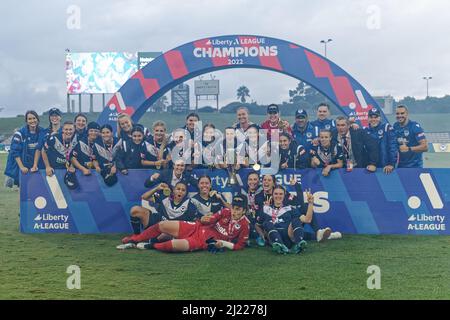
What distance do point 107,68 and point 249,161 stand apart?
37249mm

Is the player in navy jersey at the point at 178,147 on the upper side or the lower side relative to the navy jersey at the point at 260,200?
upper

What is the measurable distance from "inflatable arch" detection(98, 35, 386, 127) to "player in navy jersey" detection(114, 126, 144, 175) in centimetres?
166

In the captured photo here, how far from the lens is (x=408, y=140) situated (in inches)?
305

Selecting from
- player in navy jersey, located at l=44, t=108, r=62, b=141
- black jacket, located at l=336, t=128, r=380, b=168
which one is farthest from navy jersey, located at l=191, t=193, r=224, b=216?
player in navy jersey, located at l=44, t=108, r=62, b=141

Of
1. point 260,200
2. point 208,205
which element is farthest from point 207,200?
point 260,200

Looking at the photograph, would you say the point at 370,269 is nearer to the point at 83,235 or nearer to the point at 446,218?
the point at 446,218

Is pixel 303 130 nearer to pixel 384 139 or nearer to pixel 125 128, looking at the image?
pixel 384 139

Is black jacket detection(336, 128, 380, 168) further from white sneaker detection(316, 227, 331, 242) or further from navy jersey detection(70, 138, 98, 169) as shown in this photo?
navy jersey detection(70, 138, 98, 169)

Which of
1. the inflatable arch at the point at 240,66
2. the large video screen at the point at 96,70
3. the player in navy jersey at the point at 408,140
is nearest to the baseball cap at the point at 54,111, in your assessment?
the inflatable arch at the point at 240,66

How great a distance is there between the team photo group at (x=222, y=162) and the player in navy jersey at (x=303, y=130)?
0.02 m

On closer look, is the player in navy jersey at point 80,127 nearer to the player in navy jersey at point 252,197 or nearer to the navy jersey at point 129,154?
the navy jersey at point 129,154

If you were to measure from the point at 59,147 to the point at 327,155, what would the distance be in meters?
3.88

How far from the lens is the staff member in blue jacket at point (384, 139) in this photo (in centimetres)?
746
